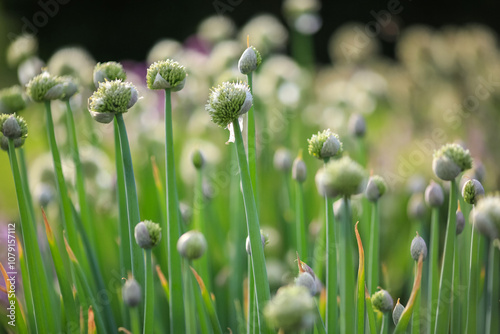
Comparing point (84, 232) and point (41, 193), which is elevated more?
point (41, 193)

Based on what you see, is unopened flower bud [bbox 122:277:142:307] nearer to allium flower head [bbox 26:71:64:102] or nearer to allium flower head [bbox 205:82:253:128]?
allium flower head [bbox 205:82:253:128]

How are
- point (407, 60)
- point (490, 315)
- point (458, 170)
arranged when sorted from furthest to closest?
1. point (407, 60)
2. point (490, 315)
3. point (458, 170)

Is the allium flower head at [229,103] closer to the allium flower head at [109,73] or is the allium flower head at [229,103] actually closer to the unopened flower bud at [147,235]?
the unopened flower bud at [147,235]

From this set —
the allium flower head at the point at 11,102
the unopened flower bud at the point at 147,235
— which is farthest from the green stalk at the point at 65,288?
the allium flower head at the point at 11,102

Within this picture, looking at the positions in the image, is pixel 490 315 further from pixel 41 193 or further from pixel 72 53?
pixel 72 53

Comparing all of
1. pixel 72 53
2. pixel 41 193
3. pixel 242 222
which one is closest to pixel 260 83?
pixel 72 53

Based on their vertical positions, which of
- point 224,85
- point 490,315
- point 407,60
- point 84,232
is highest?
point 407,60

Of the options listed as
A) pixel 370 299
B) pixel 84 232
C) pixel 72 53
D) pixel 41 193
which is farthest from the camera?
pixel 72 53
